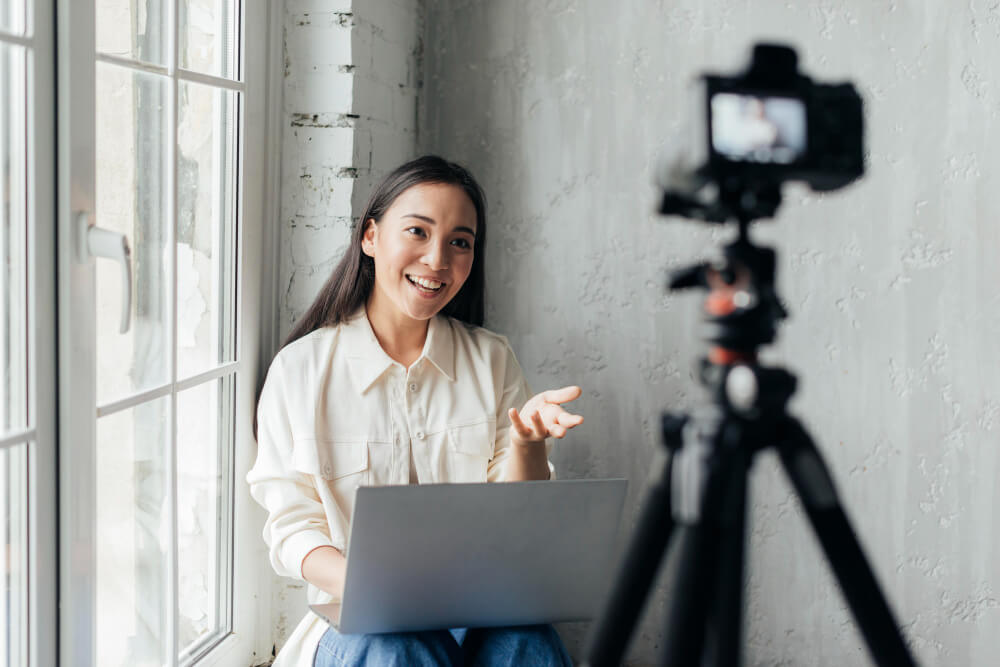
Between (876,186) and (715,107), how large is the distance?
1.34 metres

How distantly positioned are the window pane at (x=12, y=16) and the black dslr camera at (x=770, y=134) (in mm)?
814

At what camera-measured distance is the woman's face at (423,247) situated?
1540 millimetres

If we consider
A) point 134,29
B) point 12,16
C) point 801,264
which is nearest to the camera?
point 12,16

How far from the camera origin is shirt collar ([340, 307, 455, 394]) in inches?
61.5

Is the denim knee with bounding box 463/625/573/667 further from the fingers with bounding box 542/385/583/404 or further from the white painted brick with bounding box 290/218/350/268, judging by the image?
the white painted brick with bounding box 290/218/350/268

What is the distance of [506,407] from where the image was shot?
1685 millimetres

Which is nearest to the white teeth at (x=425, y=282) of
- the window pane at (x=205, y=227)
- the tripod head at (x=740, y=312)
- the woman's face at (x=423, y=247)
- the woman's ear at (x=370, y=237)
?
the woman's face at (x=423, y=247)

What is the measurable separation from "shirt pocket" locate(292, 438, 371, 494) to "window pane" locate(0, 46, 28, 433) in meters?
0.51

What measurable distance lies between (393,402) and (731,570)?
0.97m

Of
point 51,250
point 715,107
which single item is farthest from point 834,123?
point 51,250

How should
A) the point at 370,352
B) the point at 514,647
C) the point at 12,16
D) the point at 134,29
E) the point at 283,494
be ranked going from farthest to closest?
1. the point at 370,352
2. the point at 283,494
3. the point at 514,647
4. the point at 134,29
5. the point at 12,16

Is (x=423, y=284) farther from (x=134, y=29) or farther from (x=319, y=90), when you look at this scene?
(x=134, y=29)

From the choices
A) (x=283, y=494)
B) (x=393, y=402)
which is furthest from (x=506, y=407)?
(x=283, y=494)

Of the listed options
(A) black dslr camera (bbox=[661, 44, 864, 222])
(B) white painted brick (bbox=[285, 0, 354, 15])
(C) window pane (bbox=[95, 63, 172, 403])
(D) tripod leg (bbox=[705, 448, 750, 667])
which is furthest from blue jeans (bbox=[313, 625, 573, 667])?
(B) white painted brick (bbox=[285, 0, 354, 15])
